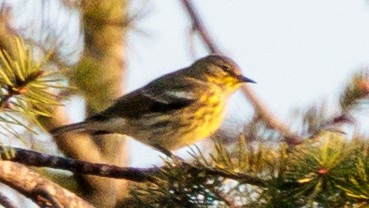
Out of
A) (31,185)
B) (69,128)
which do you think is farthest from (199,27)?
(31,185)

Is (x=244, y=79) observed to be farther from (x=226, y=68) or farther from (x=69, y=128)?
(x=69, y=128)

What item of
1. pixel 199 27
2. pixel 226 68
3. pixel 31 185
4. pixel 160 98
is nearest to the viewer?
pixel 31 185

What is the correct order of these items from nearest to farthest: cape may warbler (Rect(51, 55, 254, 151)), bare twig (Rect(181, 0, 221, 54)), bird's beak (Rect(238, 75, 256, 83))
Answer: bare twig (Rect(181, 0, 221, 54))
cape may warbler (Rect(51, 55, 254, 151))
bird's beak (Rect(238, 75, 256, 83))

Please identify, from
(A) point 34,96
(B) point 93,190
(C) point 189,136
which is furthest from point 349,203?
(B) point 93,190

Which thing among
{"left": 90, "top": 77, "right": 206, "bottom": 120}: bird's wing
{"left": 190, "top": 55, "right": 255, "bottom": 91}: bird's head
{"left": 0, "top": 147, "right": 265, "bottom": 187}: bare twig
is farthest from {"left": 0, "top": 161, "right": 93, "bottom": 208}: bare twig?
{"left": 190, "top": 55, "right": 255, "bottom": 91}: bird's head

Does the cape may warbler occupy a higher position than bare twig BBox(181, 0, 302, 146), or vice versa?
bare twig BBox(181, 0, 302, 146)

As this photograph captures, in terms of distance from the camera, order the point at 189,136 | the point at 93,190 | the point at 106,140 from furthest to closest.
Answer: the point at 106,140 → the point at 93,190 → the point at 189,136

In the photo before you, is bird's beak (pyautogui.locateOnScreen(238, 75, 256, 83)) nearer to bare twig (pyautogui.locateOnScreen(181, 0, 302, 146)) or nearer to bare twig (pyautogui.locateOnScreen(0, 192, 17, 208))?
bare twig (pyautogui.locateOnScreen(181, 0, 302, 146))

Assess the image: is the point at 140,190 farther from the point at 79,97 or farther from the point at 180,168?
the point at 79,97
